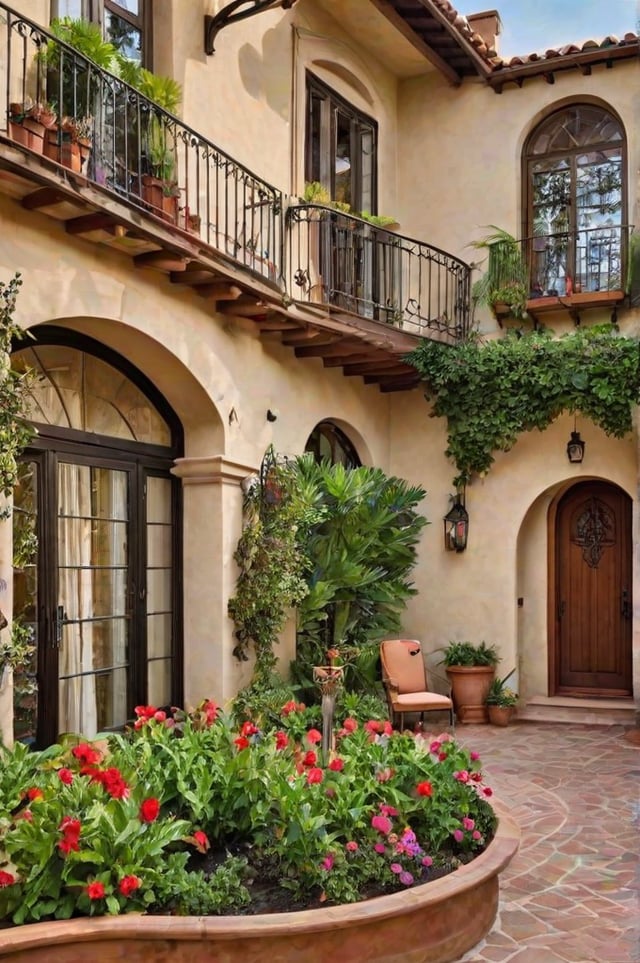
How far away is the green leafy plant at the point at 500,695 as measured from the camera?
34.1 feet

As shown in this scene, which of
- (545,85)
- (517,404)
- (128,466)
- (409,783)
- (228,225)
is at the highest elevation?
(545,85)

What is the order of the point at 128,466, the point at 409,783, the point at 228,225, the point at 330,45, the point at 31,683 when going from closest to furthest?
the point at 409,783
the point at 31,683
the point at 128,466
the point at 228,225
the point at 330,45

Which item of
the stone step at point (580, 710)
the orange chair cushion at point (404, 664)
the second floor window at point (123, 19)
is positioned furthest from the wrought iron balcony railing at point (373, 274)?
the stone step at point (580, 710)

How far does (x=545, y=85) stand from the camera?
1139cm

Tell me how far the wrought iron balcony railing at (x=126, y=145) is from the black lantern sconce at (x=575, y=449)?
12.6 ft

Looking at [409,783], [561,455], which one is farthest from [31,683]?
[561,455]

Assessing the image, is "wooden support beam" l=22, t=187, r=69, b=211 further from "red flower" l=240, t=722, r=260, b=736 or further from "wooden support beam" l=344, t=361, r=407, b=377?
"wooden support beam" l=344, t=361, r=407, b=377

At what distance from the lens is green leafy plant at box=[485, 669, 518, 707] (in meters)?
10.4

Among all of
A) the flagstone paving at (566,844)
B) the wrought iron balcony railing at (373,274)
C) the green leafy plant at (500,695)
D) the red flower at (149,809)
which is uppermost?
the wrought iron balcony railing at (373,274)

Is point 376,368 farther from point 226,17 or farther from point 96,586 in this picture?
point 96,586

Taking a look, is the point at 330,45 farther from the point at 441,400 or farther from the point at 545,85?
the point at 441,400

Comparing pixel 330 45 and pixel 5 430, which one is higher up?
pixel 330 45

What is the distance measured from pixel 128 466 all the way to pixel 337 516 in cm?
233

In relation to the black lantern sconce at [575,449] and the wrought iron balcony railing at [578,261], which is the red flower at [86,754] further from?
the wrought iron balcony railing at [578,261]
